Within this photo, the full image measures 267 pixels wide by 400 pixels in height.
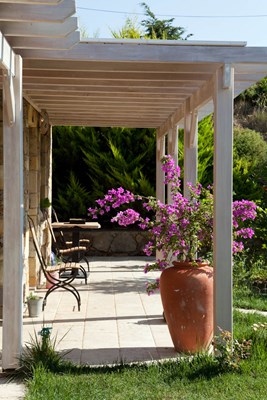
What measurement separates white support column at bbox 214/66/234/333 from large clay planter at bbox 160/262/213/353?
219mm

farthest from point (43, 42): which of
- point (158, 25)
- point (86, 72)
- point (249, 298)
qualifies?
point (158, 25)

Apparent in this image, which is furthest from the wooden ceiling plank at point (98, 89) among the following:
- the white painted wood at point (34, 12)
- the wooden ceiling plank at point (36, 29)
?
the white painted wood at point (34, 12)

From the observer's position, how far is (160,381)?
5168 millimetres

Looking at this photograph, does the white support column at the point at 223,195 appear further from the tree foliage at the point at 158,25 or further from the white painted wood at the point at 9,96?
the tree foliage at the point at 158,25

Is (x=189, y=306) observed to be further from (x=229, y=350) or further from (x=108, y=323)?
(x=108, y=323)

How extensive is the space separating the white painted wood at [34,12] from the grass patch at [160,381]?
2.46m

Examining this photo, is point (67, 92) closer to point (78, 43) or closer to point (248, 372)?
point (78, 43)

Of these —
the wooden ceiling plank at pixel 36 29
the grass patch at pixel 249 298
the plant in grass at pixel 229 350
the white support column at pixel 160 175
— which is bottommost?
the grass patch at pixel 249 298

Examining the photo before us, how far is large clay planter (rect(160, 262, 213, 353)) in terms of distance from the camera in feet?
19.7

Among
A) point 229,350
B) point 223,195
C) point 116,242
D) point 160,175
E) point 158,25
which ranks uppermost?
point 158,25

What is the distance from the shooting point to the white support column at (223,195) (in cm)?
581

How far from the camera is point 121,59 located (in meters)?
5.75

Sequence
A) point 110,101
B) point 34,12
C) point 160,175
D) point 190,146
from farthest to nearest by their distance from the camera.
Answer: point 160,175
point 110,101
point 190,146
point 34,12

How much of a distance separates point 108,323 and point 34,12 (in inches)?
145
